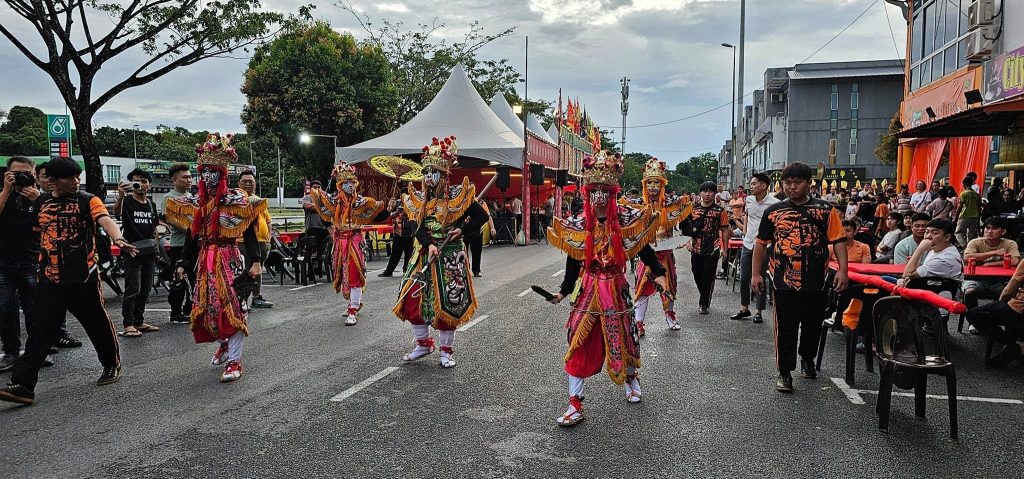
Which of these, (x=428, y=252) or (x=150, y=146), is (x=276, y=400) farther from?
(x=150, y=146)

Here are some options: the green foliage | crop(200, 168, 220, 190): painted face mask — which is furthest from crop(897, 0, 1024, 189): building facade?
the green foliage

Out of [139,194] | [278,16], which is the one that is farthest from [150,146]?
[139,194]

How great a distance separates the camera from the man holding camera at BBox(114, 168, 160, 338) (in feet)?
26.8

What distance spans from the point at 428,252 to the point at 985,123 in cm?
1424

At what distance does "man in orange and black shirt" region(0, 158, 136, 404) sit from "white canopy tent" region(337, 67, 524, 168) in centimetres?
1485

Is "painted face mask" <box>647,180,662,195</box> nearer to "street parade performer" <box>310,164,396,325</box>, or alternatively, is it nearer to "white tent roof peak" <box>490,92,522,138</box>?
"street parade performer" <box>310,164,396,325</box>

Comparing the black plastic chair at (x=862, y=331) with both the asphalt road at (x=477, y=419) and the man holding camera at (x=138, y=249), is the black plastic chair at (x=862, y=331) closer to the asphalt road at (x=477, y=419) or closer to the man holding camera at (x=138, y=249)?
the asphalt road at (x=477, y=419)

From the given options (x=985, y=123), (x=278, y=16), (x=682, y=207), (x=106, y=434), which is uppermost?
(x=278, y=16)

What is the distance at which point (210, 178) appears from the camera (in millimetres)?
6234

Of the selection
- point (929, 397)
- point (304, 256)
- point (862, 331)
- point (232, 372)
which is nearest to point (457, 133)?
point (304, 256)

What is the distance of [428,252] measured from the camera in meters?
6.55

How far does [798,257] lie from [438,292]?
10.6ft

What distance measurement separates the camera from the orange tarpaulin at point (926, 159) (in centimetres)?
1984

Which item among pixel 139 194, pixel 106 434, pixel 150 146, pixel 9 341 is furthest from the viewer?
pixel 150 146
